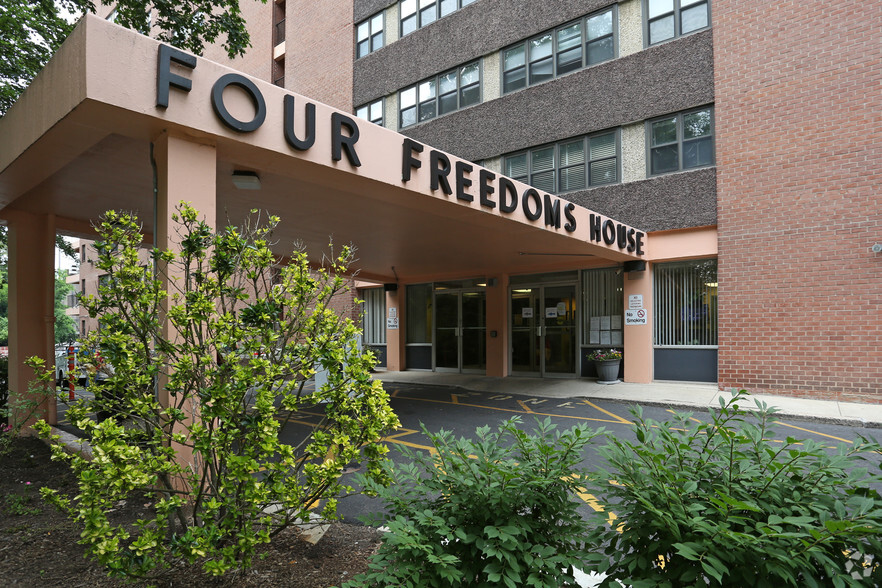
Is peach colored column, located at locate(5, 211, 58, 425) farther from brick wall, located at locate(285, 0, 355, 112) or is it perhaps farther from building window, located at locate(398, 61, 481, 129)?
brick wall, located at locate(285, 0, 355, 112)

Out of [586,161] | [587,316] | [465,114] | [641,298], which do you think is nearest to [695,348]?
[641,298]

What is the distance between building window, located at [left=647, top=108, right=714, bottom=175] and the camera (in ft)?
37.9

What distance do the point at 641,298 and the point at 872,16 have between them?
6.85 meters

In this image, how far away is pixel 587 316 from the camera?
44.7 feet

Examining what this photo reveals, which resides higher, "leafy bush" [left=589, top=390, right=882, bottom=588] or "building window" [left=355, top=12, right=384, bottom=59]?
"building window" [left=355, top=12, right=384, bottom=59]

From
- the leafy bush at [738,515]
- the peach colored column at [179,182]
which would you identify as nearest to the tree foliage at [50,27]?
the peach colored column at [179,182]

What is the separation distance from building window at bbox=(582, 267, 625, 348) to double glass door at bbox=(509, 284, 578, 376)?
358mm

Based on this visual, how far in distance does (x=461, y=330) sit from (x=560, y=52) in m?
8.54

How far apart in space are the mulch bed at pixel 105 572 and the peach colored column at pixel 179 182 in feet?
3.11

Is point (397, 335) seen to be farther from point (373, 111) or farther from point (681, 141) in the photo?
point (681, 141)

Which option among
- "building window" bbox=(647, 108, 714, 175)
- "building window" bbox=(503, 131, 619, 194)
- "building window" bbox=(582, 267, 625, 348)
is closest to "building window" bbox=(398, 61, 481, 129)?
"building window" bbox=(503, 131, 619, 194)

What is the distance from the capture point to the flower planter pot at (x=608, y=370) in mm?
12383

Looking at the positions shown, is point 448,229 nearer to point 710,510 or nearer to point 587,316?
point 587,316

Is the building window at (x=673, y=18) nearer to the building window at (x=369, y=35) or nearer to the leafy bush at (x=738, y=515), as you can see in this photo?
the building window at (x=369, y=35)
